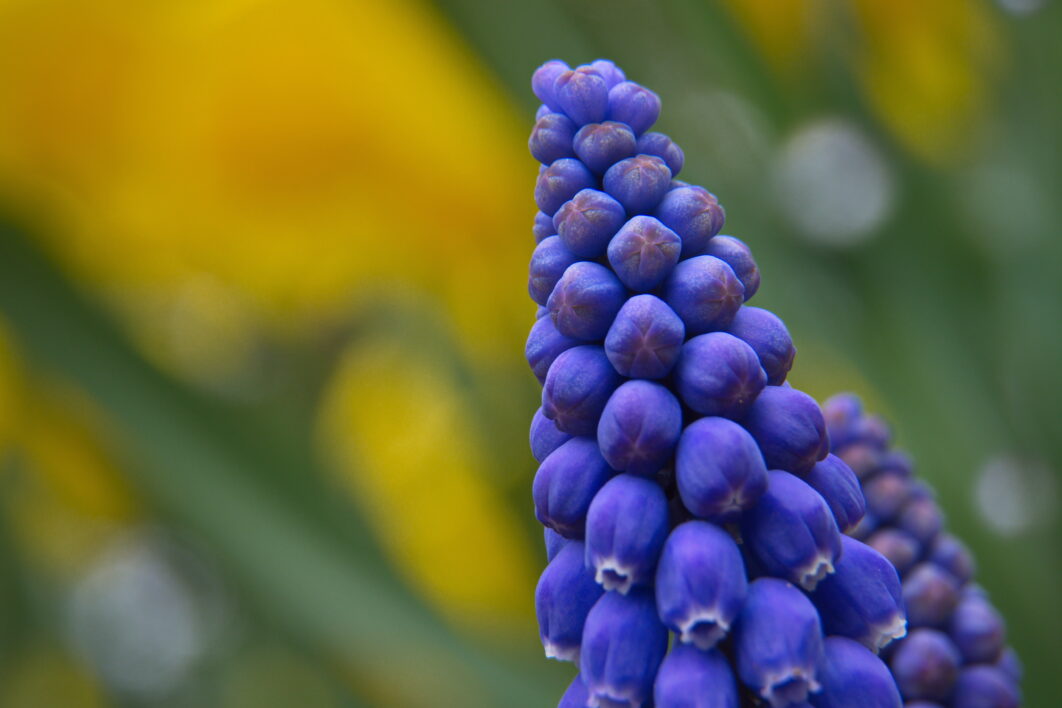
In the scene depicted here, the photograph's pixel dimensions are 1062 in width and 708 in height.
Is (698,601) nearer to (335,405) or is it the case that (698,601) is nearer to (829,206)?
(829,206)

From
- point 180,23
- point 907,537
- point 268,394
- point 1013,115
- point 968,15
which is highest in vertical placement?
point 968,15

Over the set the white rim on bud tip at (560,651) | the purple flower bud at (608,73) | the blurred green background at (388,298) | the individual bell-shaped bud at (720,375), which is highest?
the blurred green background at (388,298)

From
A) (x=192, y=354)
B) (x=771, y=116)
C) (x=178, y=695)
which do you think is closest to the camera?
(x=771, y=116)

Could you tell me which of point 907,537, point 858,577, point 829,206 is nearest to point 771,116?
point 829,206

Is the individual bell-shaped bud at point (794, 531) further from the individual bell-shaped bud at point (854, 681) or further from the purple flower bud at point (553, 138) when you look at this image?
the purple flower bud at point (553, 138)

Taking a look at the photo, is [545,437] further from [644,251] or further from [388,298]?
[388,298]

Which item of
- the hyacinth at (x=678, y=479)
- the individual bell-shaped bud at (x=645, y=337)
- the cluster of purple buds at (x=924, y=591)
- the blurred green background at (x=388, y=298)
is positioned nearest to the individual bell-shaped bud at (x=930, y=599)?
the cluster of purple buds at (x=924, y=591)
